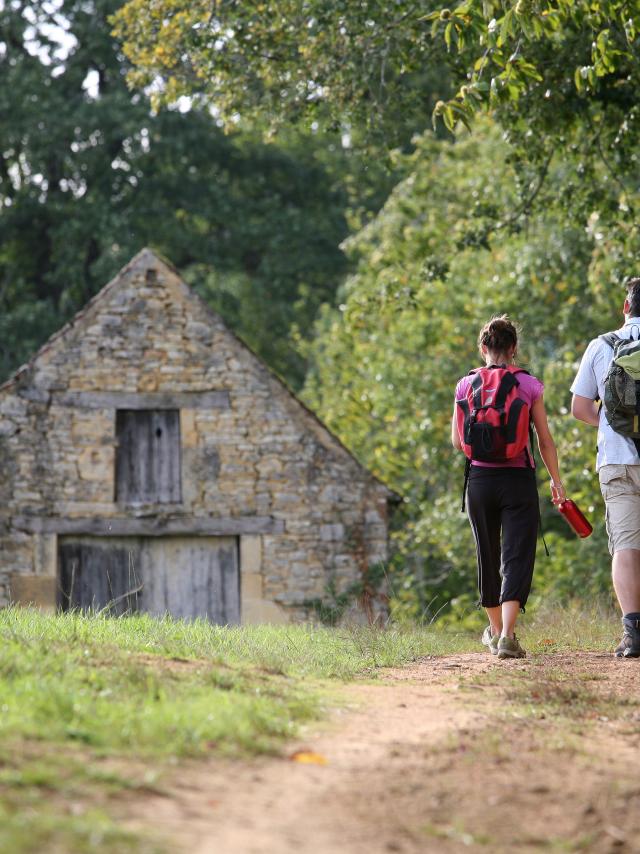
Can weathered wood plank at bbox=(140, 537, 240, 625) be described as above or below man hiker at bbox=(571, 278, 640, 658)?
below

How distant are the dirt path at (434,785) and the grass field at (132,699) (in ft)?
0.54

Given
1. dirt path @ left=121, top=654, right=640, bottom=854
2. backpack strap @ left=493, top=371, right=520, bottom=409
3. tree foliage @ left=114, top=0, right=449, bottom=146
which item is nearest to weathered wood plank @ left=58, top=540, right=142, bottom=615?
tree foliage @ left=114, top=0, right=449, bottom=146

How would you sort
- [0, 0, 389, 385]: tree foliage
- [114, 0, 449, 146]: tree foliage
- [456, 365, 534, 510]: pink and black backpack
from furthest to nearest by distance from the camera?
[0, 0, 389, 385]: tree foliage, [114, 0, 449, 146]: tree foliage, [456, 365, 534, 510]: pink and black backpack

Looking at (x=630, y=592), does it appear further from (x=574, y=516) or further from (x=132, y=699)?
(x=132, y=699)

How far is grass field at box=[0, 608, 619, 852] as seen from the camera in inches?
144

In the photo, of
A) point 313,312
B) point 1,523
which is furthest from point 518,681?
point 313,312

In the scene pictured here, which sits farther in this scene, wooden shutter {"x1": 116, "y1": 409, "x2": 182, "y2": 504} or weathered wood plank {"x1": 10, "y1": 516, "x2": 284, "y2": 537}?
wooden shutter {"x1": 116, "y1": 409, "x2": 182, "y2": 504}

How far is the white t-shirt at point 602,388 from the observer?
706cm

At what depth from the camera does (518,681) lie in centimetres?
621

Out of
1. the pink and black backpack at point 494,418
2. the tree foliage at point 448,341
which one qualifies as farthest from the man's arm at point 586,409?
the tree foliage at point 448,341

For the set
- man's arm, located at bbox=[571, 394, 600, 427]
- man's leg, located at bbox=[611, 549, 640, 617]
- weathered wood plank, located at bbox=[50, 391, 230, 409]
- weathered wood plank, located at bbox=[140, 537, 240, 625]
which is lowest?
weathered wood plank, located at bbox=[140, 537, 240, 625]

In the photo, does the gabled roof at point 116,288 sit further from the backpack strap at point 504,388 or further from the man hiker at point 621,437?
the backpack strap at point 504,388

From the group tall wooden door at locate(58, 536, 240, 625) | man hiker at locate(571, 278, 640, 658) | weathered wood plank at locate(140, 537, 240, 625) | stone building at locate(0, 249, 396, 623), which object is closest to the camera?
man hiker at locate(571, 278, 640, 658)

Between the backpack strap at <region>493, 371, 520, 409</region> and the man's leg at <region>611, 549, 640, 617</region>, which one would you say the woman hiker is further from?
the man's leg at <region>611, 549, 640, 617</region>
